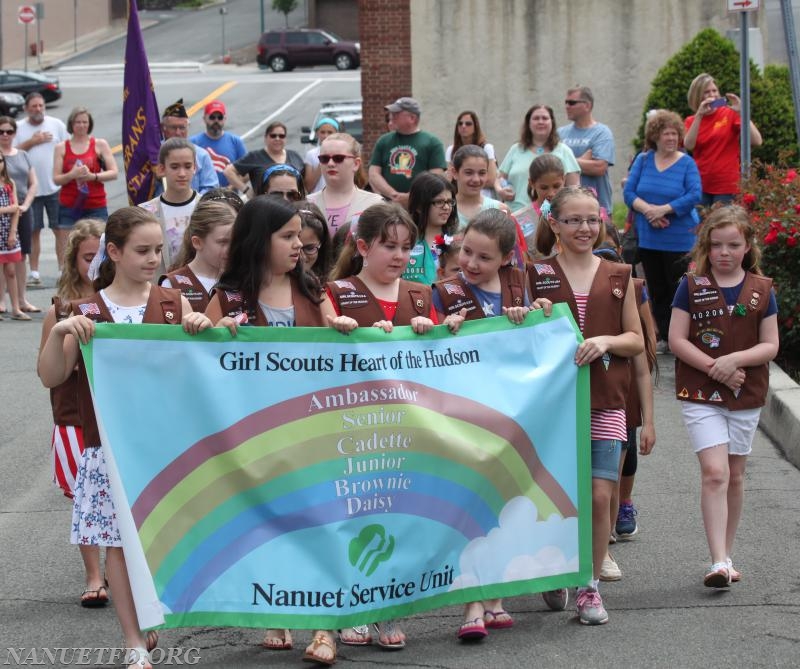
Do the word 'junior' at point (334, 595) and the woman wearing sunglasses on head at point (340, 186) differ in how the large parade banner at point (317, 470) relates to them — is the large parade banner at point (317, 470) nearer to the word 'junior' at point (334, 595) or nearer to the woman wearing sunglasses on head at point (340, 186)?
the word 'junior' at point (334, 595)

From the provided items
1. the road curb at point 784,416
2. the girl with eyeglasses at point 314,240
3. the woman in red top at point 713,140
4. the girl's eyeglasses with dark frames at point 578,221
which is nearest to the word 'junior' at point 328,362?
the girl's eyeglasses with dark frames at point 578,221

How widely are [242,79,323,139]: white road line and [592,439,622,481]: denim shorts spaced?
3027 centimetres

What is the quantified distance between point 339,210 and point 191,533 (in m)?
3.56

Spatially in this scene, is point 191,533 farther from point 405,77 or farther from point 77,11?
point 77,11

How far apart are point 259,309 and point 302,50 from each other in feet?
160

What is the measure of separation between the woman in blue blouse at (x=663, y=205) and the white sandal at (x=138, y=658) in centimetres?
752

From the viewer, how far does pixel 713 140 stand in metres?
12.9

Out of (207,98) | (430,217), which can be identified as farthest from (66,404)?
(207,98)

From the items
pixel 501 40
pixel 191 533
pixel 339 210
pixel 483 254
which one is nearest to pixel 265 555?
pixel 191 533

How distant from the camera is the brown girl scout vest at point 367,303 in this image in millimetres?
5598

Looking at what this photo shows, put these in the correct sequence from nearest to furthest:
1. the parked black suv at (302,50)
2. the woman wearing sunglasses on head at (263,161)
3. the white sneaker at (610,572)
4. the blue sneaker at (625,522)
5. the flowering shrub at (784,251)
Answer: the white sneaker at (610,572) → the blue sneaker at (625,522) → the flowering shrub at (784,251) → the woman wearing sunglasses on head at (263,161) → the parked black suv at (302,50)

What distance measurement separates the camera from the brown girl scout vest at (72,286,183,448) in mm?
5312

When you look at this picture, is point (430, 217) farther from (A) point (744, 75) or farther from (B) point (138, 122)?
(A) point (744, 75)

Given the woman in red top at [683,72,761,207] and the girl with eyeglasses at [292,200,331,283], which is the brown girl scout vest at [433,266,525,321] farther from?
the woman in red top at [683,72,761,207]
